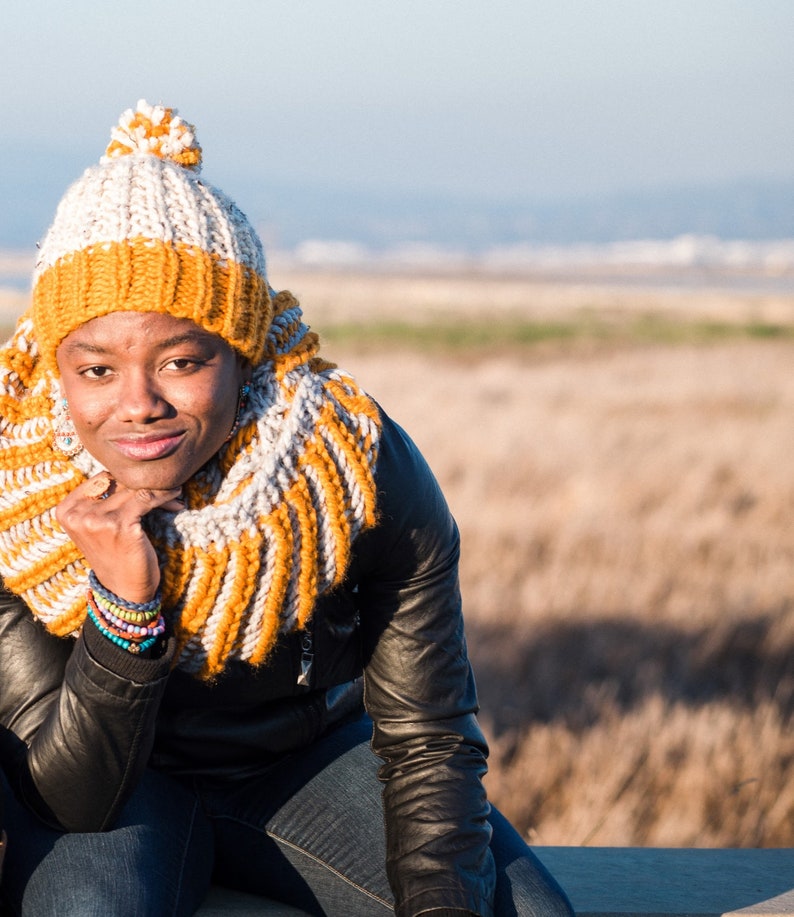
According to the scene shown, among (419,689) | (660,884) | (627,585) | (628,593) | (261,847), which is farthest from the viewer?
(627,585)

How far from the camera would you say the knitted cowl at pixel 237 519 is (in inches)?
83.6

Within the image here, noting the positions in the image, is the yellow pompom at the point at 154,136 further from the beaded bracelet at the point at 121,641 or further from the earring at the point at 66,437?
the beaded bracelet at the point at 121,641

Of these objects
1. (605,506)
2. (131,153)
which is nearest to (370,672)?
(131,153)

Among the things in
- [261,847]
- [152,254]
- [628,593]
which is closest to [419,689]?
[261,847]

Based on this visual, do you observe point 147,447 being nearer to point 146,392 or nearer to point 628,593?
point 146,392

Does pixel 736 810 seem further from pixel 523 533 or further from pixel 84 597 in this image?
pixel 523 533

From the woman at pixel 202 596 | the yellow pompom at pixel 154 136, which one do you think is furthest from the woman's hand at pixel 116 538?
the yellow pompom at pixel 154 136

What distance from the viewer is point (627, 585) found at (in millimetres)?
6430

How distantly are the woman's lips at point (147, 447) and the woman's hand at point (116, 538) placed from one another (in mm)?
73

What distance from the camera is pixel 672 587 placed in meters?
6.38

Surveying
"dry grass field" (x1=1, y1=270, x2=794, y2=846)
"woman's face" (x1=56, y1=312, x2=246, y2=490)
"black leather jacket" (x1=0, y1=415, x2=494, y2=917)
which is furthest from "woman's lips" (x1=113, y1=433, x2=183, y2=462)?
"dry grass field" (x1=1, y1=270, x2=794, y2=846)

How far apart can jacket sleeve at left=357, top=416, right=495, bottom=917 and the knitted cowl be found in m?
0.10

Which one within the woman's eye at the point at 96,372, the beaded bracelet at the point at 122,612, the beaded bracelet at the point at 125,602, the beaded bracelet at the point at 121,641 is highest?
the woman's eye at the point at 96,372

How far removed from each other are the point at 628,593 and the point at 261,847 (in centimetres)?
413
